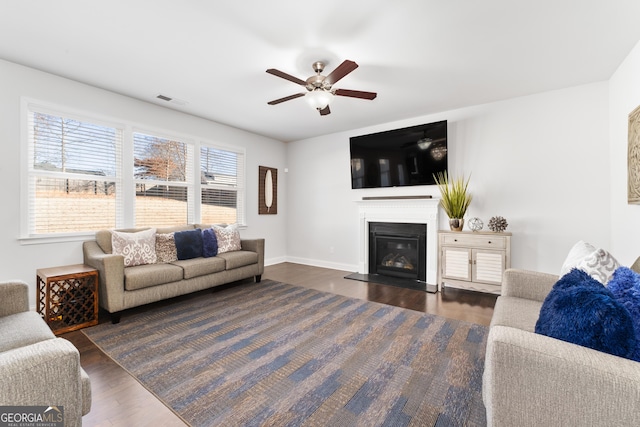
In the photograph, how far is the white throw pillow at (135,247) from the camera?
10.4ft

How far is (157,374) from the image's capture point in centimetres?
193

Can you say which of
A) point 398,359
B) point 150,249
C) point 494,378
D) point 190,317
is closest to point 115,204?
point 150,249

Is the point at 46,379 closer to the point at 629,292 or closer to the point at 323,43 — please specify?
Answer: the point at 629,292

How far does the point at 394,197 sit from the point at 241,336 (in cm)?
327

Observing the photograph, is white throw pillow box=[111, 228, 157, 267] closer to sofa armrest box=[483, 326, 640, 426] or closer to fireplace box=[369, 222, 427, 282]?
fireplace box=[369, 222, 427, 282]

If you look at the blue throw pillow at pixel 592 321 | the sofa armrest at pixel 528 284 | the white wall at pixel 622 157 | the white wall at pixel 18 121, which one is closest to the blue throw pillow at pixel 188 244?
the white wall at pixel 18 121

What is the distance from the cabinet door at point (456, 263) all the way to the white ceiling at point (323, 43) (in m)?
2.09

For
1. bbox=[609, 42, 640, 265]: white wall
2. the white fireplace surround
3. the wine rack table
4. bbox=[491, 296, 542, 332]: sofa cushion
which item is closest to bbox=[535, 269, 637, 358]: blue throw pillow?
bbox=[491, 296, 542, 332]: sofa cushion

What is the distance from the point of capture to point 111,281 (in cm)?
277

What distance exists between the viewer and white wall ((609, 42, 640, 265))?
8.30 ft

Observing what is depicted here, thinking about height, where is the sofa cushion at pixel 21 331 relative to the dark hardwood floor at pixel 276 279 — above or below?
above

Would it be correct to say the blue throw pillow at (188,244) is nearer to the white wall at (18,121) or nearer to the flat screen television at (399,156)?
the white wall at (18,121)

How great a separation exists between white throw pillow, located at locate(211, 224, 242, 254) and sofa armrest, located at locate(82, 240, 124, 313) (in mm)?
1364

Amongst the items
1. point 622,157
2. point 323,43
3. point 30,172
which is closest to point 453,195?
point 622,157
